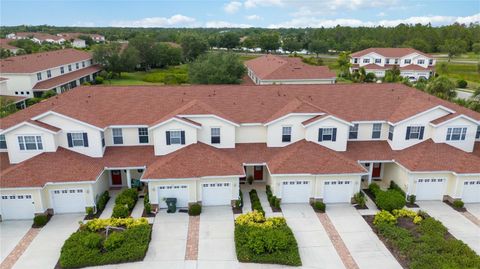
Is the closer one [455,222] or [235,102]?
[455,222]

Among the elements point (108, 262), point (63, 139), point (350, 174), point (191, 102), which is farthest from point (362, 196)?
point (63, 139)

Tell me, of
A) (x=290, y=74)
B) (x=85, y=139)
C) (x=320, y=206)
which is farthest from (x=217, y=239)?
(x=290, y=74)

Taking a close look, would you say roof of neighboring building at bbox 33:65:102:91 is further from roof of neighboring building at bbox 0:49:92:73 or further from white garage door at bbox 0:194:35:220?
white garage door at bbox 0:194:35:220

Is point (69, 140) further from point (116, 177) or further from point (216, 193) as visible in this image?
point (216, 193)

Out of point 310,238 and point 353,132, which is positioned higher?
point 353,132

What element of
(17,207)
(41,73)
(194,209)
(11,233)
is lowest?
(11,233)

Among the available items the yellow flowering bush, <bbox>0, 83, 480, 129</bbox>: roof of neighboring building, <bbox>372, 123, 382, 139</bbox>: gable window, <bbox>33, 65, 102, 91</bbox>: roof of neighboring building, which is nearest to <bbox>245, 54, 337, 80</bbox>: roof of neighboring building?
<bbox>0, 83, 480, 129</bbox>: roof of neighboring building

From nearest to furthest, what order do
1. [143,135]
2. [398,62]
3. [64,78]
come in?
[143,135]
[64,78]
[398,62]

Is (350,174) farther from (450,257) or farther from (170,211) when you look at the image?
(170,211)
